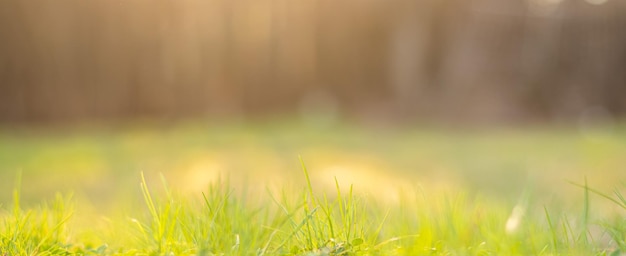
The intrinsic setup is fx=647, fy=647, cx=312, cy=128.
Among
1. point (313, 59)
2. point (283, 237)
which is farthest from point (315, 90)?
point (283, 237)

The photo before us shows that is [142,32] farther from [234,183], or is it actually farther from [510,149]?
[510,149]

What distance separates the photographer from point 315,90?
7.34 metres

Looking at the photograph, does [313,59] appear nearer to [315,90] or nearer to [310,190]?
[315,90]

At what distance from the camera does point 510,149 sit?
5641mm

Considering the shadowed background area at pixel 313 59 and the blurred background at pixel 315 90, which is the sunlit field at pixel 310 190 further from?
the shadowed background area at pixel 313 59

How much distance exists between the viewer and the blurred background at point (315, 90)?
15.2 feet

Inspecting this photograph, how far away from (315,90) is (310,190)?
251 inches

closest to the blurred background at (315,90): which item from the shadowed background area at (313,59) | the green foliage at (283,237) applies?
the shadowed background area at (313,59)

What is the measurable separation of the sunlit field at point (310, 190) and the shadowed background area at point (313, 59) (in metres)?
0.38

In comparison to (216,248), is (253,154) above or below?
below

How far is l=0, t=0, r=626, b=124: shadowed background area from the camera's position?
627 centimetres

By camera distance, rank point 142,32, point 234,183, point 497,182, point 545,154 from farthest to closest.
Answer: point 142,32, point 545,154, point 497,182, point 234,183

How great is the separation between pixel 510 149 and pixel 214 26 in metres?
3.25

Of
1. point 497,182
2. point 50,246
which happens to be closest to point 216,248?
point 50,246
